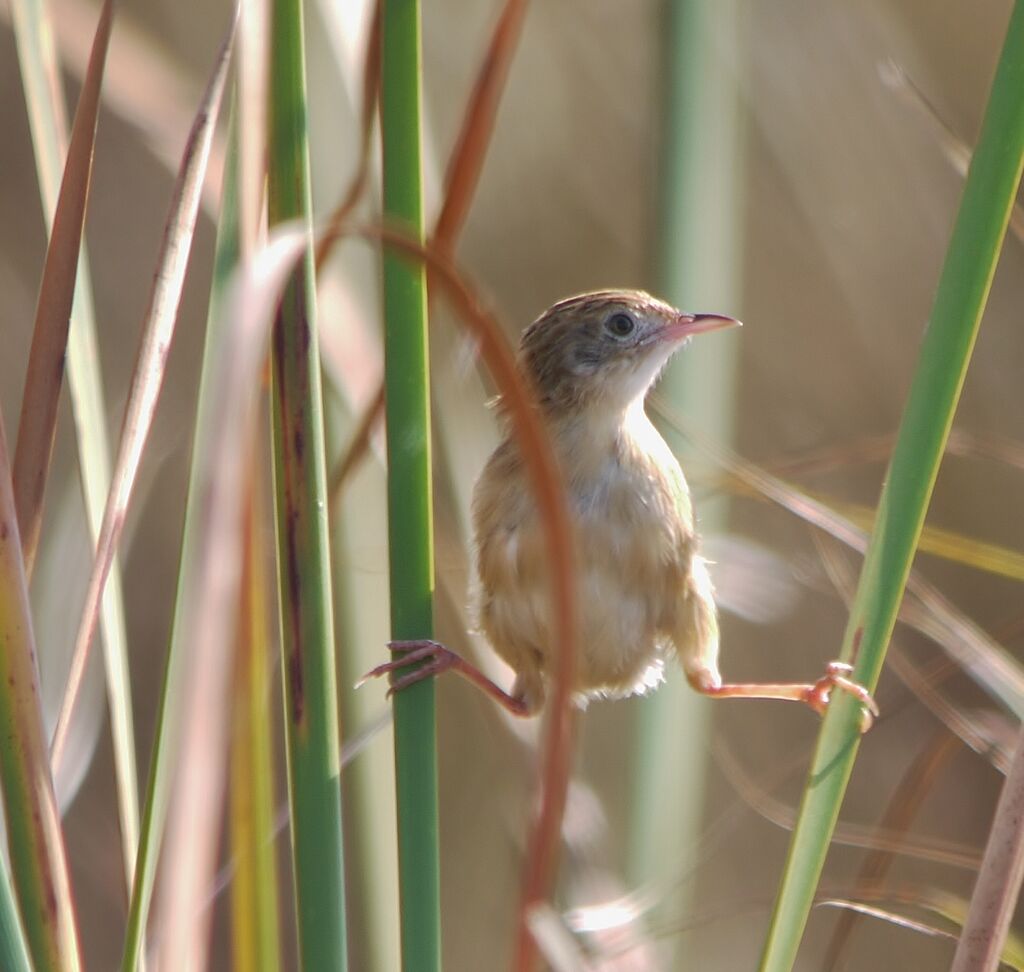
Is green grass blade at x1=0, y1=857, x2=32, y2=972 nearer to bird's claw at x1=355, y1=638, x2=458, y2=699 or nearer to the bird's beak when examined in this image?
bird's claw at x1=355, y1=638, x2=458, y2=699

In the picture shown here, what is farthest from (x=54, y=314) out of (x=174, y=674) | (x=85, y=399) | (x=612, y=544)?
(x=612, y=544)

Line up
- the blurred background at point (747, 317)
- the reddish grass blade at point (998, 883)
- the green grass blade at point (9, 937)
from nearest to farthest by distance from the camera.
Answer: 1. the green grass blade at point (9, 937)
2. the reddish grass blade at point (998, 883)
3. the blurred background at point (747, 317)

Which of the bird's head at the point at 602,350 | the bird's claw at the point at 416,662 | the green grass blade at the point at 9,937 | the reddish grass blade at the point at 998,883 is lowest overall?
the reddish grass blade at the point at 998,883

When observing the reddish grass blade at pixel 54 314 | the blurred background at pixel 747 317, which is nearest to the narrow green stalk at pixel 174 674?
the reddish grass blade at pixel 54 314

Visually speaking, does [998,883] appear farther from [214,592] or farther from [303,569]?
[214,592]

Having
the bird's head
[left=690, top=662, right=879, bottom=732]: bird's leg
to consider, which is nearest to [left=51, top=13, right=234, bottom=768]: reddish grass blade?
[left=690, top=662, right=879, bottom=732]: bird's leg

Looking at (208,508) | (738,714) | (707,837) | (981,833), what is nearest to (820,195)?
(738,714)

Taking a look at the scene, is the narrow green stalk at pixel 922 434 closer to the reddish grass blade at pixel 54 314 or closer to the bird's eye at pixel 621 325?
the reddish grass blade at pixel 54 314
